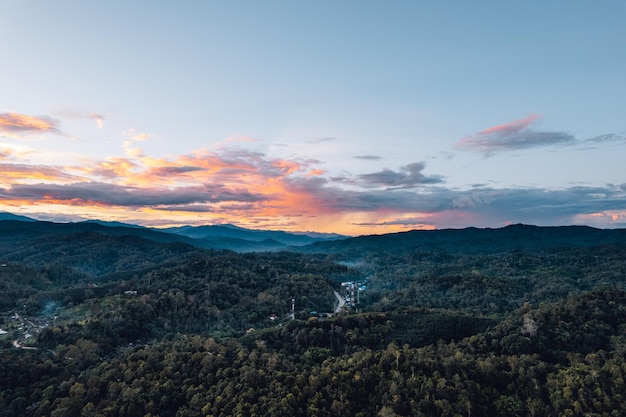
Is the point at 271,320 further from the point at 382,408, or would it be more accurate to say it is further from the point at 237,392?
the point at 382,408

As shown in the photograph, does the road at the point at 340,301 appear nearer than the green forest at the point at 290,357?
No

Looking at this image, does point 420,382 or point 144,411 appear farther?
point 420,382

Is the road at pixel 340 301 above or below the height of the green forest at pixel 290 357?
below

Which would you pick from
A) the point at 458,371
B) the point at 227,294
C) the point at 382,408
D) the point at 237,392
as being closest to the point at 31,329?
the point at 227,294

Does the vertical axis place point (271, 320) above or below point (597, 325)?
below

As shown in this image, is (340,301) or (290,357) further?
(340,301)

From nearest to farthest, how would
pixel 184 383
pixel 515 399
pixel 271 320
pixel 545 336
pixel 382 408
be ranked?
1. pixel 382 408
2. pixel 515 399
3. pixel 184 383
4. pixel 545 336
5. pixel 271 320

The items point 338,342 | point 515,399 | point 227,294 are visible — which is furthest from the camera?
point 227,294

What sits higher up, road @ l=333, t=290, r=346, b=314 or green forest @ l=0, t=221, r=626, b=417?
green forest @ l=0, t=221, r=626, b=417

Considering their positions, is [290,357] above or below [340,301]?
above

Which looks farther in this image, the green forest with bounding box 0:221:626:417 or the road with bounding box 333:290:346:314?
the road with bounding box 333:290:346:314
